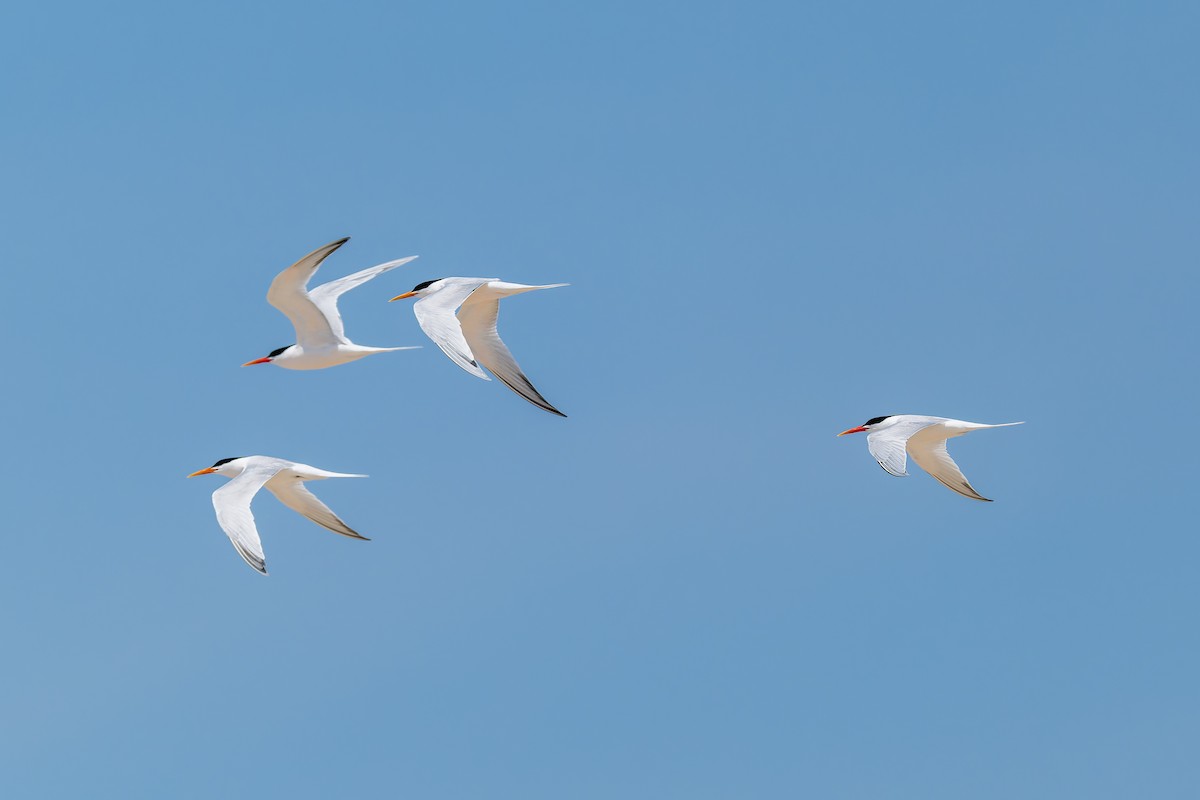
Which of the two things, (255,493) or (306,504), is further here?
(306,504)

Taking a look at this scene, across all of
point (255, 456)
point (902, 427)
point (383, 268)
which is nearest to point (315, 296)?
point (383, 268)

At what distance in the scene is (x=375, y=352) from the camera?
1812cm

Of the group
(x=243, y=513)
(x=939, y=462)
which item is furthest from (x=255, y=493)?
(x=939, y=462)

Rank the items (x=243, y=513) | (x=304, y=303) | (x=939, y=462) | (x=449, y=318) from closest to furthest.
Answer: (x=243, y=513) < (x=449, y=318) < (x=304, y=303) < (x=939, y=462)

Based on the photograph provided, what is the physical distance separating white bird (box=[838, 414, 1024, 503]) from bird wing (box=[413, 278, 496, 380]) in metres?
4.67

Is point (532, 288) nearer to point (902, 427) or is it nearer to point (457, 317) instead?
point (457, 317)

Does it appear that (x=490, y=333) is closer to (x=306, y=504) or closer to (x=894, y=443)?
(x=306, y=504)

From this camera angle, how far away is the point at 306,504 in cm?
1855

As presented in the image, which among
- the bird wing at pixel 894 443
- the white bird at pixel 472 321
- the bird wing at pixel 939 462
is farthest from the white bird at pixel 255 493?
the bird wing at pixel 939 462

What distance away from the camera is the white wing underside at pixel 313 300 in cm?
1769

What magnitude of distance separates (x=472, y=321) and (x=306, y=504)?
2.87 m

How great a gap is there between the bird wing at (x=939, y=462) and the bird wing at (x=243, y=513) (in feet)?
24.5

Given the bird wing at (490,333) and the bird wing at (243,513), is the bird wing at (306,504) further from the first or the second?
the bird wing at (490,333)

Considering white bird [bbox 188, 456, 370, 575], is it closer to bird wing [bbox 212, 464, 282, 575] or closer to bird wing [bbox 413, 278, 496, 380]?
bird wing [bbox 212, 464, 282, 575]
